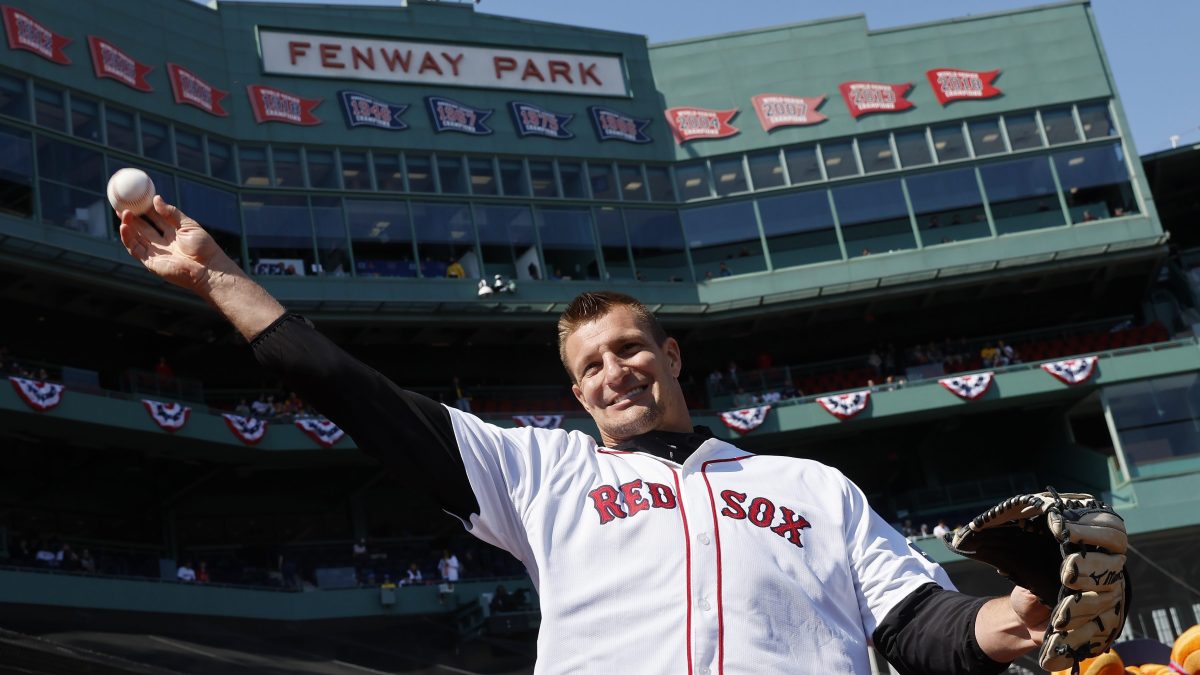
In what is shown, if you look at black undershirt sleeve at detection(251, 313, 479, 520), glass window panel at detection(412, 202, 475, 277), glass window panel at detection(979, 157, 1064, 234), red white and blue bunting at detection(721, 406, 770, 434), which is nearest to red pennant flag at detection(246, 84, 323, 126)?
glass window panel at detection(412, 202, 475, 277)

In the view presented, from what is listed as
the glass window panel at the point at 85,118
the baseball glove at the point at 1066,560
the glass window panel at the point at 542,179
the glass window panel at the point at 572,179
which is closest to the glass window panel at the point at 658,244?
the glass window panel at the point at 572,179

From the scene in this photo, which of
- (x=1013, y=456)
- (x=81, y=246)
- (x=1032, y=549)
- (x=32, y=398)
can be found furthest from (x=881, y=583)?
(x=1013, y=456)

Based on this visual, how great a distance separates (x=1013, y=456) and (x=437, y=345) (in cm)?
1616

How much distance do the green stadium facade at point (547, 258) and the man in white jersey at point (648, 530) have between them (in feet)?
80.0

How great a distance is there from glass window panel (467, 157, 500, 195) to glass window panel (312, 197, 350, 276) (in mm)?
3618

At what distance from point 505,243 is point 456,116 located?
360 cm

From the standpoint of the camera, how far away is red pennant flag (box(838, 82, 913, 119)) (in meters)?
36.8

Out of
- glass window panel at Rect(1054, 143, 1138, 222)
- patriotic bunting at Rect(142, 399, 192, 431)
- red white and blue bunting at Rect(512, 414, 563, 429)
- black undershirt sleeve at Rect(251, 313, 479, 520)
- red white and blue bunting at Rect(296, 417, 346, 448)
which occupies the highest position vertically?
glass window panel at Rect(1054, 143, 1138, 222)

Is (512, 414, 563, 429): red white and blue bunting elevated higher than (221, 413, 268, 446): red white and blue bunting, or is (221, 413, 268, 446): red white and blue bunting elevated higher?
(221, 413, 268, 446): red white and blue bunting

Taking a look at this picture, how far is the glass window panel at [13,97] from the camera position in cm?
2819

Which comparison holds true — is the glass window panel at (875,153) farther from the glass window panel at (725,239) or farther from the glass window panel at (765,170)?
the glass window panel at (725,239)

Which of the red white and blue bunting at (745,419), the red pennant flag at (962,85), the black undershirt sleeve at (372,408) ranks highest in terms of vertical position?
the red pennant flag at (962,85)

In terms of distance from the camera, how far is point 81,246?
28391 mm

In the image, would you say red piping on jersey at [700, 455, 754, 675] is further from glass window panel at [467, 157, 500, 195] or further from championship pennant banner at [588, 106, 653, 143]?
championship pennant banner at [588, 106, 653, 143]
